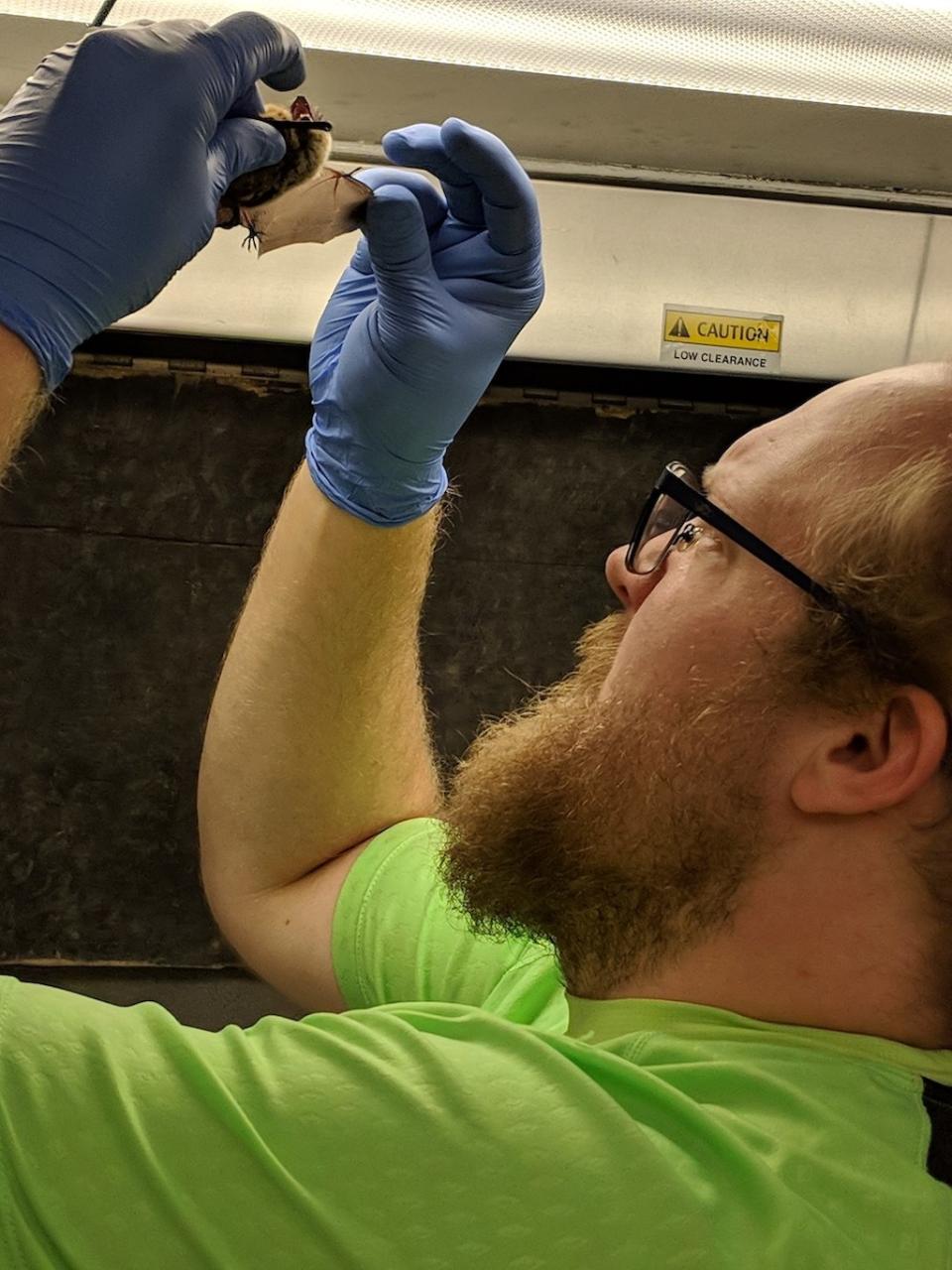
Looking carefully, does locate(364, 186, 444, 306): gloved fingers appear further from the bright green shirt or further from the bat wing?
the bright green shirt

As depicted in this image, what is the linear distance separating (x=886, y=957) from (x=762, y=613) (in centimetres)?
31

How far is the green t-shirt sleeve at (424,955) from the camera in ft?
4.21

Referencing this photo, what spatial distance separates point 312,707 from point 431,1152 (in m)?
0.64

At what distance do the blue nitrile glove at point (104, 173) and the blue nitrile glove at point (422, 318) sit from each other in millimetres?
240

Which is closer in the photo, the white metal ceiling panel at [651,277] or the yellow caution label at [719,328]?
the white metal ceiling panel at [651,277]

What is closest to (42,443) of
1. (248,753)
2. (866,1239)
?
(248,753)

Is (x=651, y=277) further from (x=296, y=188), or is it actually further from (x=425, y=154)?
(x=296, y=188)

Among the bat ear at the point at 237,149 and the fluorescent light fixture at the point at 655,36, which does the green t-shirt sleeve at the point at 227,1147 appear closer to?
the bat ear at the point at 237,149

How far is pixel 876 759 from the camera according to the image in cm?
105

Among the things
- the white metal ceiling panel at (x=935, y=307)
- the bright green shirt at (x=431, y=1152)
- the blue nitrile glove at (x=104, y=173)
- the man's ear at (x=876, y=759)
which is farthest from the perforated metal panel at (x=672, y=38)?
the bright green shirt at (x=431, y=1152)

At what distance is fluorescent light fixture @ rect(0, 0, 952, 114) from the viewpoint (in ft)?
4.17

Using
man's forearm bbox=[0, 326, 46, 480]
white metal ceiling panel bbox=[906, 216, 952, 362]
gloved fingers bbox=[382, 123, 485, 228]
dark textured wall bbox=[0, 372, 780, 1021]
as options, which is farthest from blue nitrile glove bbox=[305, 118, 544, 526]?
white metal ceiling panel bbox=[906, 216, 952, 362]

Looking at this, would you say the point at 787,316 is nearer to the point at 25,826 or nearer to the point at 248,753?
the point at 248,753

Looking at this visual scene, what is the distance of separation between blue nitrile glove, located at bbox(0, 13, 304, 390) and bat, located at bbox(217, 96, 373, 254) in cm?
10
